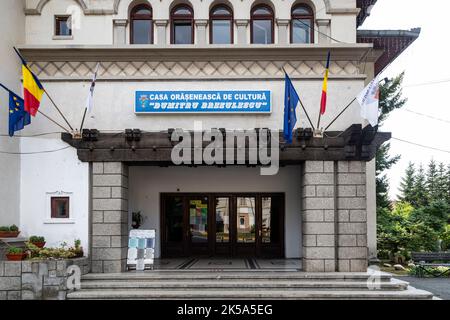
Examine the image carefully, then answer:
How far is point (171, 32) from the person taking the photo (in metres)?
13.5

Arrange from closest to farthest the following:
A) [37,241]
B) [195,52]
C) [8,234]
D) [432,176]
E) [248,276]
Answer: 1. [8,234]
2. [248,276]
3. [37,241]
4. [195,52]
5. [432,176]

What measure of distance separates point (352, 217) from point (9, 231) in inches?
335

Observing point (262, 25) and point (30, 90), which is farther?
point (262, 25)

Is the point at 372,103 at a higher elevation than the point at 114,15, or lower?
lower

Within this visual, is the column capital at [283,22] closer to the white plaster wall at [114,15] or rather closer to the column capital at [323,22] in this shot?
the white plaster wall at [114,15]

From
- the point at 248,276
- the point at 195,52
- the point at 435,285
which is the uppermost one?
the point at 195,52

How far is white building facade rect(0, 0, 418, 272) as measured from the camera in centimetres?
1259

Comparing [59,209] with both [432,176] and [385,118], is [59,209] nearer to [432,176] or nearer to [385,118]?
[385,118]

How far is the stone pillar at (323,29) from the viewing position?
13180 millimetres

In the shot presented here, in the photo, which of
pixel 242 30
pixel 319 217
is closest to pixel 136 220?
pixel 319 217

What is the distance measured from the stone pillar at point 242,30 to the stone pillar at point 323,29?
197 cm

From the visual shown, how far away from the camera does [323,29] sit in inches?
520
